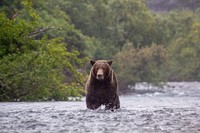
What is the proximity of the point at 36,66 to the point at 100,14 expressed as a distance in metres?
34.5

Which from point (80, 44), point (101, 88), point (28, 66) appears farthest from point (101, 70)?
point (80, 44)

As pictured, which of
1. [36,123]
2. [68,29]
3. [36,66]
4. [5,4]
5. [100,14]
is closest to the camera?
[36,123]

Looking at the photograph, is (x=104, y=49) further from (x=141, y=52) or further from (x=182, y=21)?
(x=182, y=21)

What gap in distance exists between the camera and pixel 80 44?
1630 inches

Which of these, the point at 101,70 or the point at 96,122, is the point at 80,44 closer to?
the point at 101,70

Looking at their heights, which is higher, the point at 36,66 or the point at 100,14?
the point at 100,14

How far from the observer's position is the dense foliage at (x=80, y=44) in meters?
21.1

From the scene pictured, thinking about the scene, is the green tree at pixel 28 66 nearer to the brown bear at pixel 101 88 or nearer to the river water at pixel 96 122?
the river water at pixel 96 122

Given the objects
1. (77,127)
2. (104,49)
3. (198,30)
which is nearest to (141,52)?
(104,49)

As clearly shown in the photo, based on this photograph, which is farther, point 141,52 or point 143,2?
point 143,2

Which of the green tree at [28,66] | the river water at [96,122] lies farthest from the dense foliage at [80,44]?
the river water at [96,122]

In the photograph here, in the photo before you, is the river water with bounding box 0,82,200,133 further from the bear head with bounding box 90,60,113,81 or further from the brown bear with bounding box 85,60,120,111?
the bear head with bounding box 90,60,113,81

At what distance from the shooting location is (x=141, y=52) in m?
48.6

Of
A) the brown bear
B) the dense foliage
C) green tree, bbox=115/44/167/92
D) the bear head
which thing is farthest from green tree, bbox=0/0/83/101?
green tree, bbox=115/44/167/92
